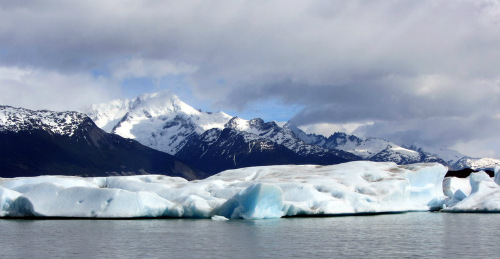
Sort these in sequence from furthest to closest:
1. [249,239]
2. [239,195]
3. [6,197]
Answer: [6,197]
[239,195]
[249,239]

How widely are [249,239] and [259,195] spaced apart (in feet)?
47.2

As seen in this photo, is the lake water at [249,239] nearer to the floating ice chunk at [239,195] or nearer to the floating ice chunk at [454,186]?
the floating ice chunk at [239,195]

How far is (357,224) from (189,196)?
17.5m

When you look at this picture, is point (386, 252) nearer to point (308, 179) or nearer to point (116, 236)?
point (116, 236)

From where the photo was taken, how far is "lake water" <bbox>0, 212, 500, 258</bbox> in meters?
35.2

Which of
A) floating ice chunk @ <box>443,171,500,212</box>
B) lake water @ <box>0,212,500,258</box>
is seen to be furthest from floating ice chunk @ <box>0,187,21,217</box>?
floating ice chunk @ <box>443,171,500,212</box>

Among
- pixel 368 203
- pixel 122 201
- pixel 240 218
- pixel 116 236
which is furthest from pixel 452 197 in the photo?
pixel 116 236

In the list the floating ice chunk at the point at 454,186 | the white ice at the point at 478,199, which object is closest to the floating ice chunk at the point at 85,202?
the white ice at the point at 478,199

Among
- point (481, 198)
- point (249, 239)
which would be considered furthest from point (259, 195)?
point (481, 198)

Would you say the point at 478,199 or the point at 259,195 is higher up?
the point at 478,199

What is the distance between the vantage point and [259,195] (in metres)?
56.2

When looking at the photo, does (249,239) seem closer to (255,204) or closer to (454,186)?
(255,204)

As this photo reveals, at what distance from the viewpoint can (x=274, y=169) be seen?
8119cm

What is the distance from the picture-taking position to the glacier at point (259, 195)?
58.1 m
